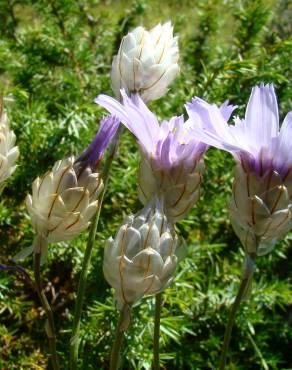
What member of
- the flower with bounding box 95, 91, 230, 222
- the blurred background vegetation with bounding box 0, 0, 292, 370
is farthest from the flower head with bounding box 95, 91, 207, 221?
the blurred background vegetation with bounding box 0, 0, 292, 370

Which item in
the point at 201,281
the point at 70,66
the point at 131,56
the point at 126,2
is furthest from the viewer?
the point at 126,2

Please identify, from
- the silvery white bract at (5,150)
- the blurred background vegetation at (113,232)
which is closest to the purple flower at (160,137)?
the silvery white bract at (5,150)

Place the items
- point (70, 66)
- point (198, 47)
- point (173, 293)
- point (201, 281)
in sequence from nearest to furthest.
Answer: point (173, 293), point (201, 281), point (70, 66), point (198, 47)

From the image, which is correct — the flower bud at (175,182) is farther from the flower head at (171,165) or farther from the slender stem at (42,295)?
the slender stem at (42,295)

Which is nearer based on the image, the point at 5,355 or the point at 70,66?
the point at 5,355

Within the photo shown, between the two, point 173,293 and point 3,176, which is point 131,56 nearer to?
point 3,176

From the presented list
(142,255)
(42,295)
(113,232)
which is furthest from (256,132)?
(113,232)

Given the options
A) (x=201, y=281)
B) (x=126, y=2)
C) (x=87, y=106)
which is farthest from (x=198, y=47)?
(x=126, y=2)

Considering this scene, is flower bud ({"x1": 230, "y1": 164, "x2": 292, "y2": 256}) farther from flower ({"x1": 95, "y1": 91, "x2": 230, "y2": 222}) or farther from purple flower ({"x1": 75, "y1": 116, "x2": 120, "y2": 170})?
purple flower ({"x1": 75, "y1": 116, "x2": 120, "y2": 170})
